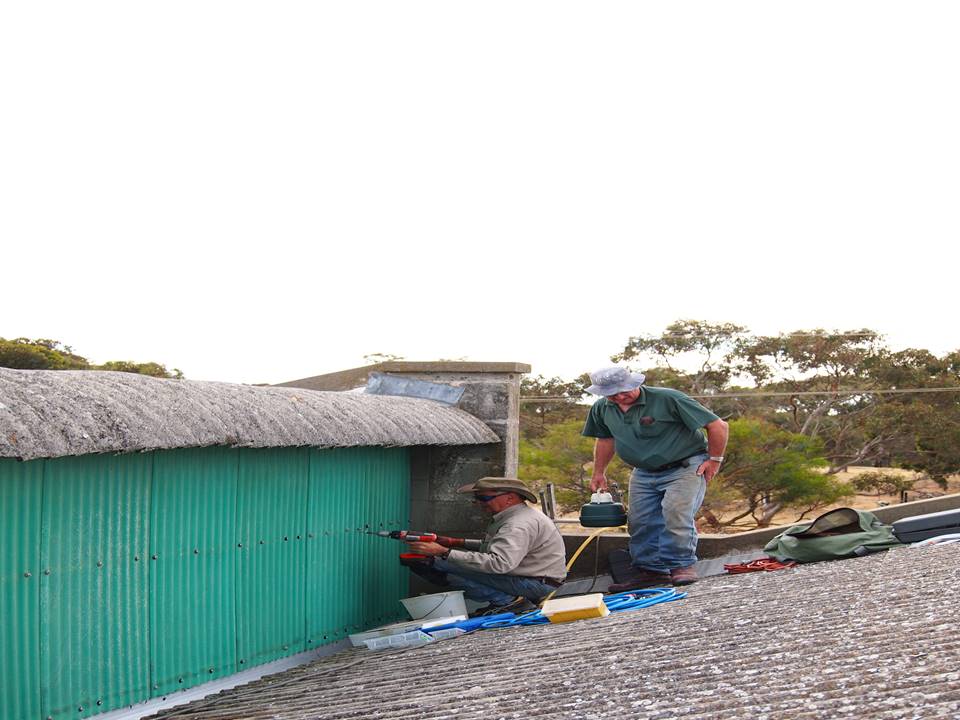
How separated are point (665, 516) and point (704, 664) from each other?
3.92 meters

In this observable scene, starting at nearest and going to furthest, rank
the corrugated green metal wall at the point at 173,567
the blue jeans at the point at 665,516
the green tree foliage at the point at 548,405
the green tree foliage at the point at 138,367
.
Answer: the corrugated green metal wall at the point at 173,567
the blue jeans at the point at 665,516
the green tree foliage at the point at 138,367
the green tree foliage at the point at 548,405

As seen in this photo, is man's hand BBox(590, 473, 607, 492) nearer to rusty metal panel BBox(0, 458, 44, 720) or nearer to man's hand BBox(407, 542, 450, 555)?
man's hand BBox(407, 542, 450, 555)

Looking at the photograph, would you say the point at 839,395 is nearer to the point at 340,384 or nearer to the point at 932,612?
the point at 340,384

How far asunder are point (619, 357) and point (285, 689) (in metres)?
26.4

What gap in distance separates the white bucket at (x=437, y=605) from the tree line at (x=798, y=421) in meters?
18.4

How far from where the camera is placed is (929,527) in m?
7.88

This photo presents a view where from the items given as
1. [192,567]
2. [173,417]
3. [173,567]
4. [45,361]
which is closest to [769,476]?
[45,361]

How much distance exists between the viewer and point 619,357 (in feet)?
105

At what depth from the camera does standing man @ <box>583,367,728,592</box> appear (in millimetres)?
8273

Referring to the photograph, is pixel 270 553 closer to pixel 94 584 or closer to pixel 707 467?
pixel 94 584

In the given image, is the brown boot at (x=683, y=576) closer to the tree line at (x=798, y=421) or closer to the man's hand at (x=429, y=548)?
the man's hand at (x=429, y=548)

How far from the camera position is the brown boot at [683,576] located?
8.20 meters

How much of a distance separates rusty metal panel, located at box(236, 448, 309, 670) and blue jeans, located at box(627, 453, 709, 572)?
2.74 meters

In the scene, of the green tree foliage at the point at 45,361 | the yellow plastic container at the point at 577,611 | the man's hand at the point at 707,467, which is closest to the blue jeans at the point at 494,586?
the yellow plastic container at the point at 577,611
